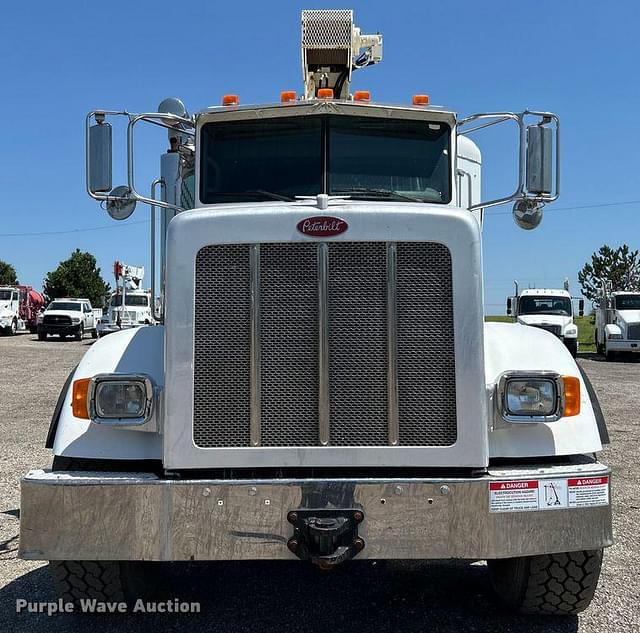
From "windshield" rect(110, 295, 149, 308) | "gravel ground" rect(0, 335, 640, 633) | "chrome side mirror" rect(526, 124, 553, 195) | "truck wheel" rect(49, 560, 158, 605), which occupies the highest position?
"chrome side mirror" rect(526, 124, 553, 195)

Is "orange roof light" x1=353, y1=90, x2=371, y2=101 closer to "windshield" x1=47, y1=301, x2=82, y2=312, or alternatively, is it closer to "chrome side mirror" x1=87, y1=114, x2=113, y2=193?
"chrome side mirror" x1=87, y1=114, x2=113, y2=193

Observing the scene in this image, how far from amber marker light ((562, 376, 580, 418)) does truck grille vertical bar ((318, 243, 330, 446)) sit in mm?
1180

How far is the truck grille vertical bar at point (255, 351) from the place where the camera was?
3.44m

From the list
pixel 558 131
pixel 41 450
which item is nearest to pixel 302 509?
pixel 558 131

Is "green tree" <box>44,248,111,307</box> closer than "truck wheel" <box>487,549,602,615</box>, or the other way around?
"truck wheel" <box>487,549,602,615</box>

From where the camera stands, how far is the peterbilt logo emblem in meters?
3.47

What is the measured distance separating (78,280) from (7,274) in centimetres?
1022

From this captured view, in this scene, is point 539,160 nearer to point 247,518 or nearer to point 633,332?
point 247,518

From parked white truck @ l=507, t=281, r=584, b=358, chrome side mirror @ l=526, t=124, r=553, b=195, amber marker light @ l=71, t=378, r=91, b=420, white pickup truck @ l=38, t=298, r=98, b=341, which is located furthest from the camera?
white pickup truck @ l=38, t=298, r=98, b=341

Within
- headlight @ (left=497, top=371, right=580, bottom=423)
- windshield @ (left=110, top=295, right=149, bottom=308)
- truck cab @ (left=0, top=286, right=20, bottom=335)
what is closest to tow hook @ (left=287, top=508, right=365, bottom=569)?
headlight @ (left=497, top=371, right=580, bottom=423)

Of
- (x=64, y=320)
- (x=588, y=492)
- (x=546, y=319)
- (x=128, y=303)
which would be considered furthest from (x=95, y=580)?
(x=64, y=320)

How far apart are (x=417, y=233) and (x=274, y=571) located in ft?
7.92

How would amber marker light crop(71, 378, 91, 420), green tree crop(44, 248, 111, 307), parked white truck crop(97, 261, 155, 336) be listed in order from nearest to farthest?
amber marker light crop(71, 378, 91, 420) < parked white truck crop(97, 261, 155, 336) < green tree crop(44, 248, 111, 307)

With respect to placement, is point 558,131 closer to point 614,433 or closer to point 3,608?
point 3,608
